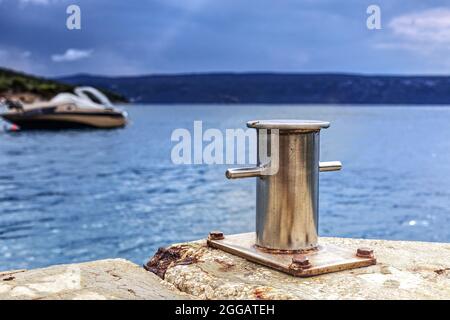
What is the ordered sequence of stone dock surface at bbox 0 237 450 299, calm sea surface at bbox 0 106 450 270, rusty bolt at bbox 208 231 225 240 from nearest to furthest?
stone dock surface at bbox 0 237 450 299
rusty bolt at bbox 208 231 225 240
calm sea surface at bbox 0 106 450 270

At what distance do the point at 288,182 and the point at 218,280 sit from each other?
2.12 feet

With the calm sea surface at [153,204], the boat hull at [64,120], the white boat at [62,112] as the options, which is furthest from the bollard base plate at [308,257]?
the boat hull at [64,120]

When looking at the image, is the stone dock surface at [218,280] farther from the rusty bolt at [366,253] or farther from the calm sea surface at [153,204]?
the calm sea surface at [153,204]

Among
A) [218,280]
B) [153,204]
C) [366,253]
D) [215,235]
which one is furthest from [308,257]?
[153,204]

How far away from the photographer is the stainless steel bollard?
3.19m

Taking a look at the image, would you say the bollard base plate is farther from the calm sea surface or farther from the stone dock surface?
the calm sea surface

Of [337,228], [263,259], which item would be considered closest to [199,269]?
[263,259]

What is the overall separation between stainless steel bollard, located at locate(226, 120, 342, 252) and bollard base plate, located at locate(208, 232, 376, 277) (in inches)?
3.5

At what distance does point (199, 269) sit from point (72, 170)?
46.9 meters

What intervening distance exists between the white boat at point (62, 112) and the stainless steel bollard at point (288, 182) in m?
67.8

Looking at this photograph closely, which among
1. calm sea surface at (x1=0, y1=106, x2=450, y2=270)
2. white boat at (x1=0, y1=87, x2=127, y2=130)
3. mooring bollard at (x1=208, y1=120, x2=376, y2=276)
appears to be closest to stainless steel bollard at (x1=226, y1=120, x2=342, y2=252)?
mooring bollard at (x1=208, y1=120, x2=376, y2=276)

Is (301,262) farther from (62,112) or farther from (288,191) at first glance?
(62,112)

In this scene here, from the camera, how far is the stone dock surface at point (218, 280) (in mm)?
2754

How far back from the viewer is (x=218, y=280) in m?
2.95
